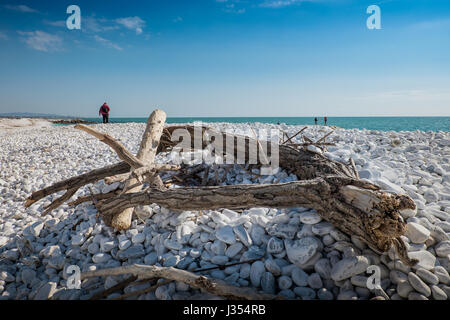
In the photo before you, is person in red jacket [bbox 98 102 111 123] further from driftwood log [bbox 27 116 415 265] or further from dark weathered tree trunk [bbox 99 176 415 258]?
dark weathered tree trunk [bbox 99 176 415 258]

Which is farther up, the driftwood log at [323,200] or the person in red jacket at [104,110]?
the person in red jacket at [104,110]

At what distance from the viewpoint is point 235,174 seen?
392 centimetres

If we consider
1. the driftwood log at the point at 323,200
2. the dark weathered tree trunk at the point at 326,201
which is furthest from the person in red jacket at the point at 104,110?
the dark weathered tree trunk at the point at 326,201

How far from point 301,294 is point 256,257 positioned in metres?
0.45

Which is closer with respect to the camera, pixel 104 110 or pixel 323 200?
pixel 323 200

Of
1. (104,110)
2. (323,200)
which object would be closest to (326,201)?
(323,200)

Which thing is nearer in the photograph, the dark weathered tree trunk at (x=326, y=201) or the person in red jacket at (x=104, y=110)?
the dark weathered tree trunk at (x=326, y=201)

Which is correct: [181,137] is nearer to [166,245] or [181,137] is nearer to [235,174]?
[235,174]

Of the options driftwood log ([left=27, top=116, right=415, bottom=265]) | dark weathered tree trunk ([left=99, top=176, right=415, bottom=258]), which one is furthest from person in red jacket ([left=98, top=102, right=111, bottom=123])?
dark weathered tree trunk ([left=99, top=176, right=415, bottom=258])

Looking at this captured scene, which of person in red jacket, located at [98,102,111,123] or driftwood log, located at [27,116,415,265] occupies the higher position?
person in red jacket, located at [98,102,111,123]

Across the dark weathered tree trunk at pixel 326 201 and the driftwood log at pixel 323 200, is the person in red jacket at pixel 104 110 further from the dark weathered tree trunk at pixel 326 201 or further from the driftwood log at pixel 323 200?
the dark weathered tree trunk at pixel 326 201

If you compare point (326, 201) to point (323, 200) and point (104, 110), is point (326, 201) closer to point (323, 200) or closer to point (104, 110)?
point (323, 200)

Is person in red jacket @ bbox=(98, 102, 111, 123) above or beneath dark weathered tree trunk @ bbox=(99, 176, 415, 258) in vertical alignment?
above

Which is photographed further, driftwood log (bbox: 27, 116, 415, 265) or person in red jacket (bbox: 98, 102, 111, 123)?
person in red jacket (bbox: 98, 102, 111, 123)
